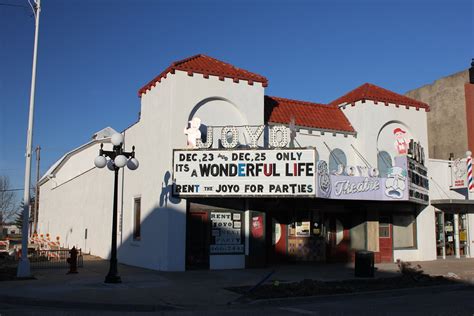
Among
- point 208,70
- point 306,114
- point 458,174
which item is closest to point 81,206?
point 208,70


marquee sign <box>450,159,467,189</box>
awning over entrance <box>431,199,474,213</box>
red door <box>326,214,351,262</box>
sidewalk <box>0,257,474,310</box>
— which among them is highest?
marquee sign <box>450,159,467,189</box>

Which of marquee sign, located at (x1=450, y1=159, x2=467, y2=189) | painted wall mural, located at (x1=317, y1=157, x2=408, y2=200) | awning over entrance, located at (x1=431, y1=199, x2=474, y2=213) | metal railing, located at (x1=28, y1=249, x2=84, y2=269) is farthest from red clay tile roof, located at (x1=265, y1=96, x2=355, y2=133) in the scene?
metal railing, located at (x1=28, y1=249, x2=84, y2=269)

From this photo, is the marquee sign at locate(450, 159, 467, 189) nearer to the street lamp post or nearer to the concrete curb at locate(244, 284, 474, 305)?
the concrete curb at locate(244, 284, 474, 305)

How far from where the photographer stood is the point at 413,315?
10047 millimetres

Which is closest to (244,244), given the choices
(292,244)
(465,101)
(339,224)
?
(292,244)

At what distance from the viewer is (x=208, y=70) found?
18469 millimetres

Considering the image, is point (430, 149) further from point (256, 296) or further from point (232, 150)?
point (256, 296)

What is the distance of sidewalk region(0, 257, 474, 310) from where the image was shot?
36.8 feet

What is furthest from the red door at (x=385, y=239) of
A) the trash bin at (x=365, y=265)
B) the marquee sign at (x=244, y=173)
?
the marquee sign at (x=244, y=173)

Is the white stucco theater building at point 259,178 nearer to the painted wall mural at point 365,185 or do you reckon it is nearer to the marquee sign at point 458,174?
the painted wall mural at point 365,185

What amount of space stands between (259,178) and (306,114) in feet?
20.1

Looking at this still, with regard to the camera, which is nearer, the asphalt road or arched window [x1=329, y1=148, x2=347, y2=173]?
the asphalt road

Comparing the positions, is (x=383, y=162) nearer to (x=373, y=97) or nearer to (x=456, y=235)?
(x=373, y=97)

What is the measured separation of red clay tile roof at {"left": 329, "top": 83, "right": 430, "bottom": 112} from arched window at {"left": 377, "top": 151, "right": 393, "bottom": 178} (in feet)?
7.74
